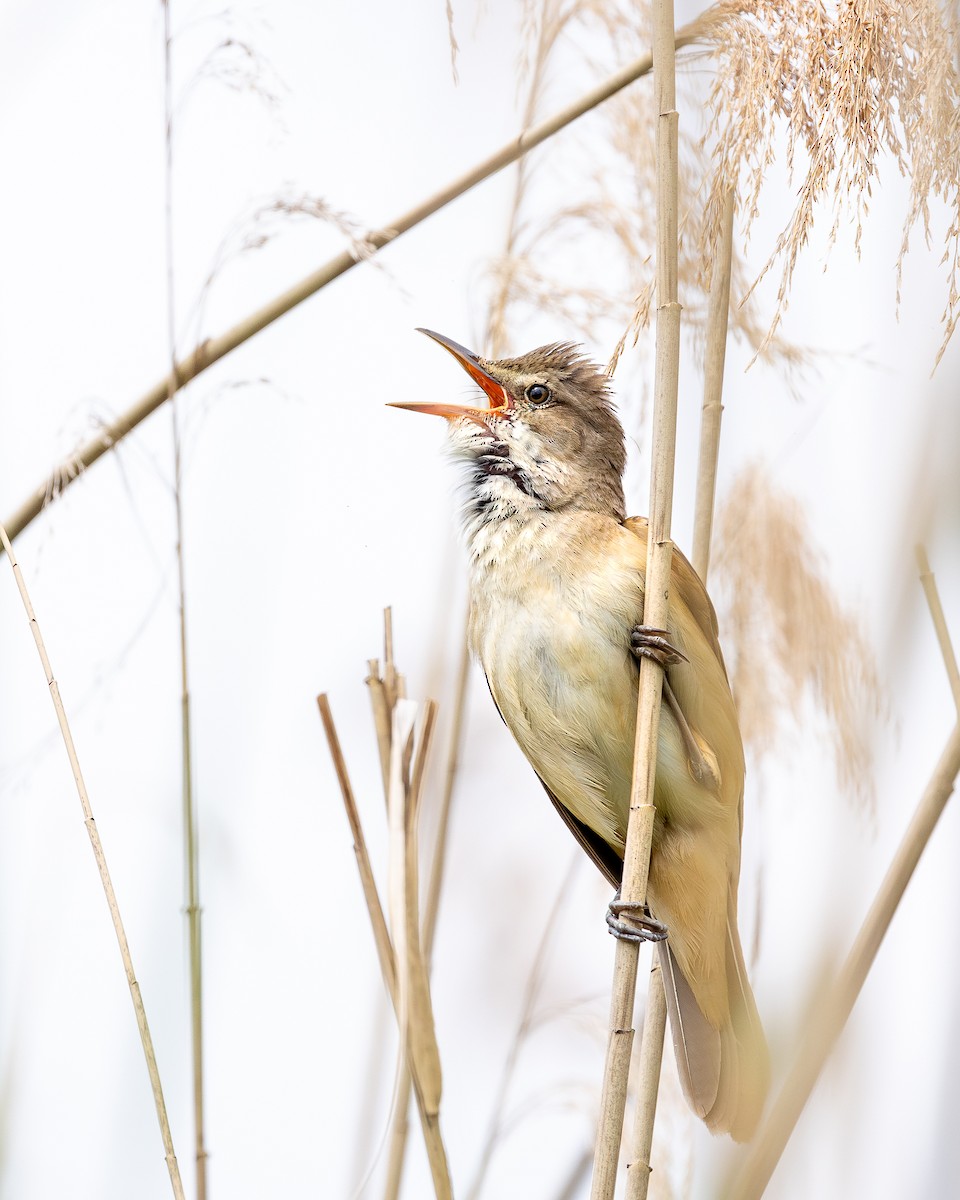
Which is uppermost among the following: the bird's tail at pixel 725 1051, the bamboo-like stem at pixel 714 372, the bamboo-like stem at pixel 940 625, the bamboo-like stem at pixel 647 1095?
the bamboo-like stem at pixel 714 372

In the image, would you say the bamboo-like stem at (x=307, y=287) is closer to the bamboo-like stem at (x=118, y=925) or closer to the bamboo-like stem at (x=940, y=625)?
the bamboo-like stem at (x=118, y=925)

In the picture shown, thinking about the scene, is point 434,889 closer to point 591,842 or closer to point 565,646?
point 591,842

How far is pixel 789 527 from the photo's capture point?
2.40m

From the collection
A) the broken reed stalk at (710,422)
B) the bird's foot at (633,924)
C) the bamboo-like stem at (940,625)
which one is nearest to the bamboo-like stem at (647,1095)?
the broken reed stalk at (710,422)

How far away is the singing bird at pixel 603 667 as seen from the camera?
6.08 feet

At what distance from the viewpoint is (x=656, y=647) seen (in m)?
1.69

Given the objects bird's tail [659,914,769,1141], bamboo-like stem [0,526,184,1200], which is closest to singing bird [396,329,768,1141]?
bird's tail [659,914,769,1141]

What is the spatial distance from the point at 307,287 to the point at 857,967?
1.27 m

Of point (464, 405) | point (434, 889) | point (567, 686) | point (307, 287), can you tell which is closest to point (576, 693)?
point (567, 686)

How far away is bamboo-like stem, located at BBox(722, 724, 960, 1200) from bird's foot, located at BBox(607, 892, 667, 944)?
0.85 feet

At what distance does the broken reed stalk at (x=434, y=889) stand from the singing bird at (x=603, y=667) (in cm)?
11

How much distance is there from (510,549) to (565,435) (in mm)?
250

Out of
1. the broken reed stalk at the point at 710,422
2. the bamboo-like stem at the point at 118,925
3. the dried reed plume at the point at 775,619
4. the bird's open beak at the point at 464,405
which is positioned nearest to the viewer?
the bamboo-like stem at the point at 118,925

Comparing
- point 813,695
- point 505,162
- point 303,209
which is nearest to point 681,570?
point 813,695
